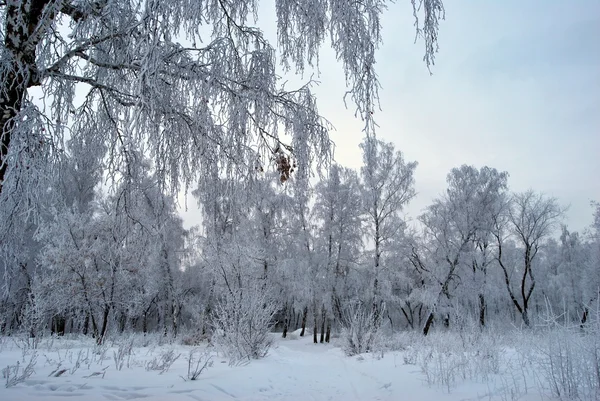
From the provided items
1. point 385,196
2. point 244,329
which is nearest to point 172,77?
point 244,329

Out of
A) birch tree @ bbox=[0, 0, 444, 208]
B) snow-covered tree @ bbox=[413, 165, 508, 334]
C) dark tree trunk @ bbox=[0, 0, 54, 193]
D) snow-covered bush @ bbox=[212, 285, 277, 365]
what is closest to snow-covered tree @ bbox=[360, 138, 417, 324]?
snow-covered tree @ bbox=[413, 165, 508, 334]

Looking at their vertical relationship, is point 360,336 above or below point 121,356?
below

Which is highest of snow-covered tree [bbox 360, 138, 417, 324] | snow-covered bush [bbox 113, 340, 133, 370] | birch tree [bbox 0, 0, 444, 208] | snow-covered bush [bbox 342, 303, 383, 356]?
snow-covered tree [bbox 360, 138, 417, 324]

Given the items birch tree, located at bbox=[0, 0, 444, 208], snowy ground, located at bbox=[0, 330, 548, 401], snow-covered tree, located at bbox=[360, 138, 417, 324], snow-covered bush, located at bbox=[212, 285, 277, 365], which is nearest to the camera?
birch tree, located at bbox=[0, 0, 444, 208]

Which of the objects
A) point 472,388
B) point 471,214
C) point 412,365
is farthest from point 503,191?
point 472,388

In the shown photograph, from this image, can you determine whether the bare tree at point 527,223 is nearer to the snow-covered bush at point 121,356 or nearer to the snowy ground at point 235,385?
the snowy ground at point 235,385

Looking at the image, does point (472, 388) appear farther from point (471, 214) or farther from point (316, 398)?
point (471, 214)

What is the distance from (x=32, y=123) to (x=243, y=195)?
5.76 ft

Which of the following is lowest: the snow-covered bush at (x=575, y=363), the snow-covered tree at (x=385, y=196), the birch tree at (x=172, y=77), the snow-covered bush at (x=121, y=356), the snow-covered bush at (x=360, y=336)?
the snow-covered bush at (x=360, y=336)

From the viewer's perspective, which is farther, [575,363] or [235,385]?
[235,385]

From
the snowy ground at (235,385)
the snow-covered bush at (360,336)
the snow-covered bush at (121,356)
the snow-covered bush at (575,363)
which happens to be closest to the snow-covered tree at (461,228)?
the snow-covered bush at (360,336)

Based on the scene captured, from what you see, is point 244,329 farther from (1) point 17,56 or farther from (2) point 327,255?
(2) point 327,255

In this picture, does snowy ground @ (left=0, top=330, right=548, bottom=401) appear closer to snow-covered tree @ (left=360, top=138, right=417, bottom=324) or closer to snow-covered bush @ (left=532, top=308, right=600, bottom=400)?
snow-covered bush @ (left=532, top=308, right=600, bottom=400)

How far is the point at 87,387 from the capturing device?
3.95m
